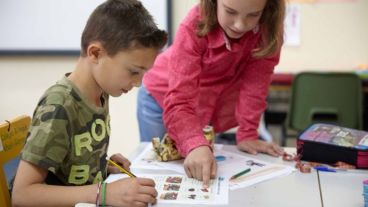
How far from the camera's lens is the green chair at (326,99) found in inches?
106

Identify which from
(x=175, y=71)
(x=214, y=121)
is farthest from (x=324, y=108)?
(x=175, y=71)

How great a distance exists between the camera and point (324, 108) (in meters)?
2.73

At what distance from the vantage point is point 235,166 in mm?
1271

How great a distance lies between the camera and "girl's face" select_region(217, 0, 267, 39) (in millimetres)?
1212

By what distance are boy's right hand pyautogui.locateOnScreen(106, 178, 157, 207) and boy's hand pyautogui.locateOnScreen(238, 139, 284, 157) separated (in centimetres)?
58

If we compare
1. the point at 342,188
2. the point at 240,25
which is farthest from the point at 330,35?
the point at 342,188

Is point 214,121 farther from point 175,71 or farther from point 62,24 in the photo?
point 62,24

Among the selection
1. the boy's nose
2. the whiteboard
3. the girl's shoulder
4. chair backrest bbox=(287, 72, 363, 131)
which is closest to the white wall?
chair backrest bbox=(287, 72, 363, 131)

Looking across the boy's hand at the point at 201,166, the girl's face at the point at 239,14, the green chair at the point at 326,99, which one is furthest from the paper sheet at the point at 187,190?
the green chair at the point at 326,99

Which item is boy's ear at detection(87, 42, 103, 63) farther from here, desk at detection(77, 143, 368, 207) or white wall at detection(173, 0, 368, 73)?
white wall at detection(173, 0, 368, 73)

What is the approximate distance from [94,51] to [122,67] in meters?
0.08

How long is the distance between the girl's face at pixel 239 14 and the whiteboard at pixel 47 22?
1654 millimetres

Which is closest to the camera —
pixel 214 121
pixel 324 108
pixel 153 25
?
pixel 153 25

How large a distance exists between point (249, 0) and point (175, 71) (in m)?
0.32
